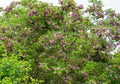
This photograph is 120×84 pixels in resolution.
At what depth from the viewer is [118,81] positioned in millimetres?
13383

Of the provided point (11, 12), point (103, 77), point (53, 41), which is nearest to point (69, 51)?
point (53, 41)

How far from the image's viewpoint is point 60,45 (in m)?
13.5

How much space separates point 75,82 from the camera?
1373cm

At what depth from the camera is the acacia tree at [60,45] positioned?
13320 mm

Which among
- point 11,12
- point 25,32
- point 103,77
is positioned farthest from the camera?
point 11,12

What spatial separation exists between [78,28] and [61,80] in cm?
263

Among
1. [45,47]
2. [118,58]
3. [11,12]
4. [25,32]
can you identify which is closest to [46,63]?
[45,47]

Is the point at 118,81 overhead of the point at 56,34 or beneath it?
beneath

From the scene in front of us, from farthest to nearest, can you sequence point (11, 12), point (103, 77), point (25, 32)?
point (11, 12), point (25, 32), point (103, 77)

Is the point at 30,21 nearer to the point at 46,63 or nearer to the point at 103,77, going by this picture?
the point at 46,63

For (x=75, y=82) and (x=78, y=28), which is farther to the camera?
(x=78, y=28)

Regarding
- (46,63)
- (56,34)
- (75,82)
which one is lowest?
(75,82)

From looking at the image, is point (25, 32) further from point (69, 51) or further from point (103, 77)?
point (103, 77)

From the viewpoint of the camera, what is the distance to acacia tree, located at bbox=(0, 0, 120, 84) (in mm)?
13320
